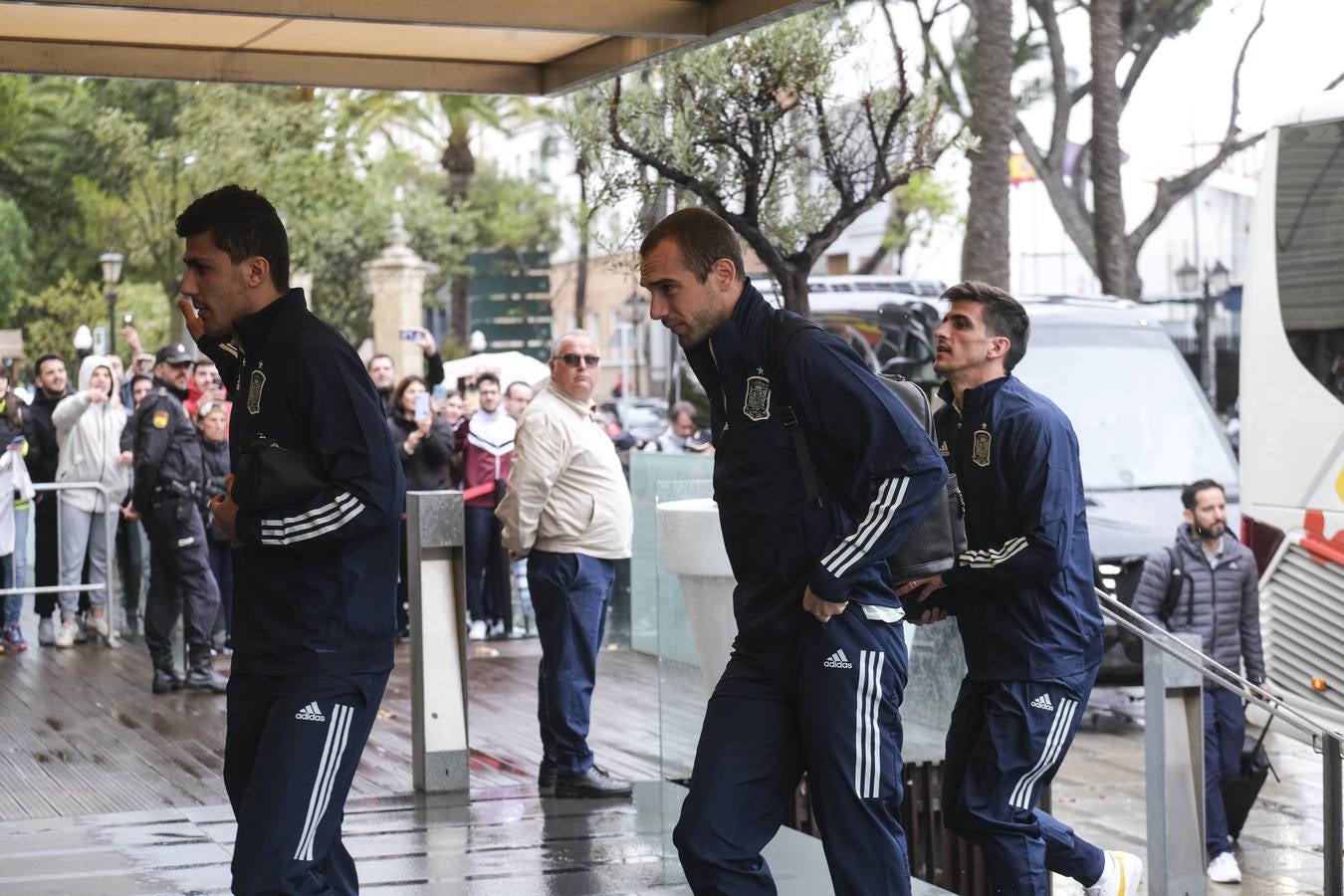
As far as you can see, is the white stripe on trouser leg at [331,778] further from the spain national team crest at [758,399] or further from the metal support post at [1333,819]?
the metal support post at [1333,819]

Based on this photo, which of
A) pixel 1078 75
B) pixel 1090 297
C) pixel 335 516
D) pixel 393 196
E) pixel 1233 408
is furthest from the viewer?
pixel 393 196

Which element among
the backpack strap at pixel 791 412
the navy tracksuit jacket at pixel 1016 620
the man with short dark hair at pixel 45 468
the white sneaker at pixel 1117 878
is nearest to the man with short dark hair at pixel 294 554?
the backpack strap at pixel 791 412

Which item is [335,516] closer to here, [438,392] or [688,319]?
[688,319]

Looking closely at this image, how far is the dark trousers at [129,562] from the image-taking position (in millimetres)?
14359

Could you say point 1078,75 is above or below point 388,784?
above

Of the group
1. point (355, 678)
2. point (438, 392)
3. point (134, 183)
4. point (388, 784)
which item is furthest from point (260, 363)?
point (134, 183)

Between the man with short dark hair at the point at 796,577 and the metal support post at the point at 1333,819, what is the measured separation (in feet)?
8.09

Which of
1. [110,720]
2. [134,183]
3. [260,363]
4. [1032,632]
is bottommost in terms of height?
[110,720]

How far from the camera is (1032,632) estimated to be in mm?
5633

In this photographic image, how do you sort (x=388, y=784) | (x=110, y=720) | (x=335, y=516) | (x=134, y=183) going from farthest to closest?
(x=134, y=183)
(x=110, y=720)
(x=388, y=784)
(x=335, y=516)

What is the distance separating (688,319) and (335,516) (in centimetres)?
99

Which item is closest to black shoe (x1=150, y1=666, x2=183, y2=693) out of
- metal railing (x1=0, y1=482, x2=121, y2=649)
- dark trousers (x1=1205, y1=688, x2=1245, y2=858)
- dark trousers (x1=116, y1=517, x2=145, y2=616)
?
metal railing (x1=0, y1=482, x2=121, y2=649)

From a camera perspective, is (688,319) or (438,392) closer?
(688,319)

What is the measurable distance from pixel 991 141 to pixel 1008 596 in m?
13.1
